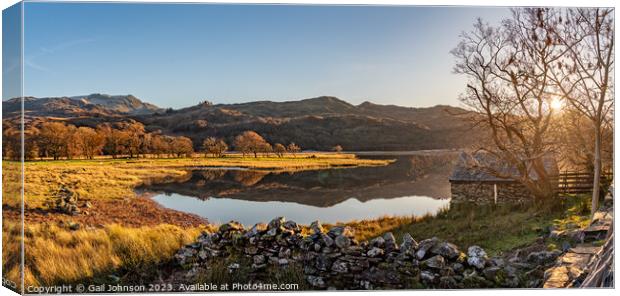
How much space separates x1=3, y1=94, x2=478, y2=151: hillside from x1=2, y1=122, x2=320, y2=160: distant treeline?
0.12m

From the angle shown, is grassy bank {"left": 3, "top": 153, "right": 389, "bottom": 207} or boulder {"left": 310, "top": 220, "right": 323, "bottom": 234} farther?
boulder {"left": 310, "top": 220, "right": 323, "bottom": 234}

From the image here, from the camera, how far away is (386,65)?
26.1 feet

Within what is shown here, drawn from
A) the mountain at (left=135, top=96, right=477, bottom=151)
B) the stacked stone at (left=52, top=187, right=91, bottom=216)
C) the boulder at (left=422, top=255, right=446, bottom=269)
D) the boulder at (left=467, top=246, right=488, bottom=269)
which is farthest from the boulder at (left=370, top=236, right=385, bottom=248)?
the stacked stone at (left=52, top=187, right=91, bottom=216)

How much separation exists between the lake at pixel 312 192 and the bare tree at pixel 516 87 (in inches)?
50.7

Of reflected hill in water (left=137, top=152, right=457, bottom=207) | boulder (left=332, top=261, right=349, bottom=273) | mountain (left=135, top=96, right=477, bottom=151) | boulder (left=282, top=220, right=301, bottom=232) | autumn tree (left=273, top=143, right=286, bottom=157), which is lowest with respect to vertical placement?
boulder (left=332, top=261, right=349, bottom=273)

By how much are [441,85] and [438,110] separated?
400 millimetres

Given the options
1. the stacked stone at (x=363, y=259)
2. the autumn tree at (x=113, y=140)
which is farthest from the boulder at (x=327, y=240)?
the autumn tree at (x=113, y=140)

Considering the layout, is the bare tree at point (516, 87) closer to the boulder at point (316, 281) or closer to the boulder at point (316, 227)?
the boulder at point (316, 227)

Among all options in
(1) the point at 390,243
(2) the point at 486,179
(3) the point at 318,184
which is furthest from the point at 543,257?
(3) the point at 318,184

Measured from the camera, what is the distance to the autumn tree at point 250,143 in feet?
27.3

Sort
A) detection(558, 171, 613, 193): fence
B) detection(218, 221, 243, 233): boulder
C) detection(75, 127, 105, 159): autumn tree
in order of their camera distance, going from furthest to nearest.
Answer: detection(558, 171, 613, 193): fence, detection(75, 127, 105, 159): autumn tree, detection(218, 221, 243, 233): boulder

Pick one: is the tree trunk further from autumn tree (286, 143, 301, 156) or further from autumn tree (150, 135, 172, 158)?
autumn tree (150, 135, 172, 158)

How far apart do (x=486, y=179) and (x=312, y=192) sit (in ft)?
10.4

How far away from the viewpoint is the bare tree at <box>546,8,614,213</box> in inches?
307
